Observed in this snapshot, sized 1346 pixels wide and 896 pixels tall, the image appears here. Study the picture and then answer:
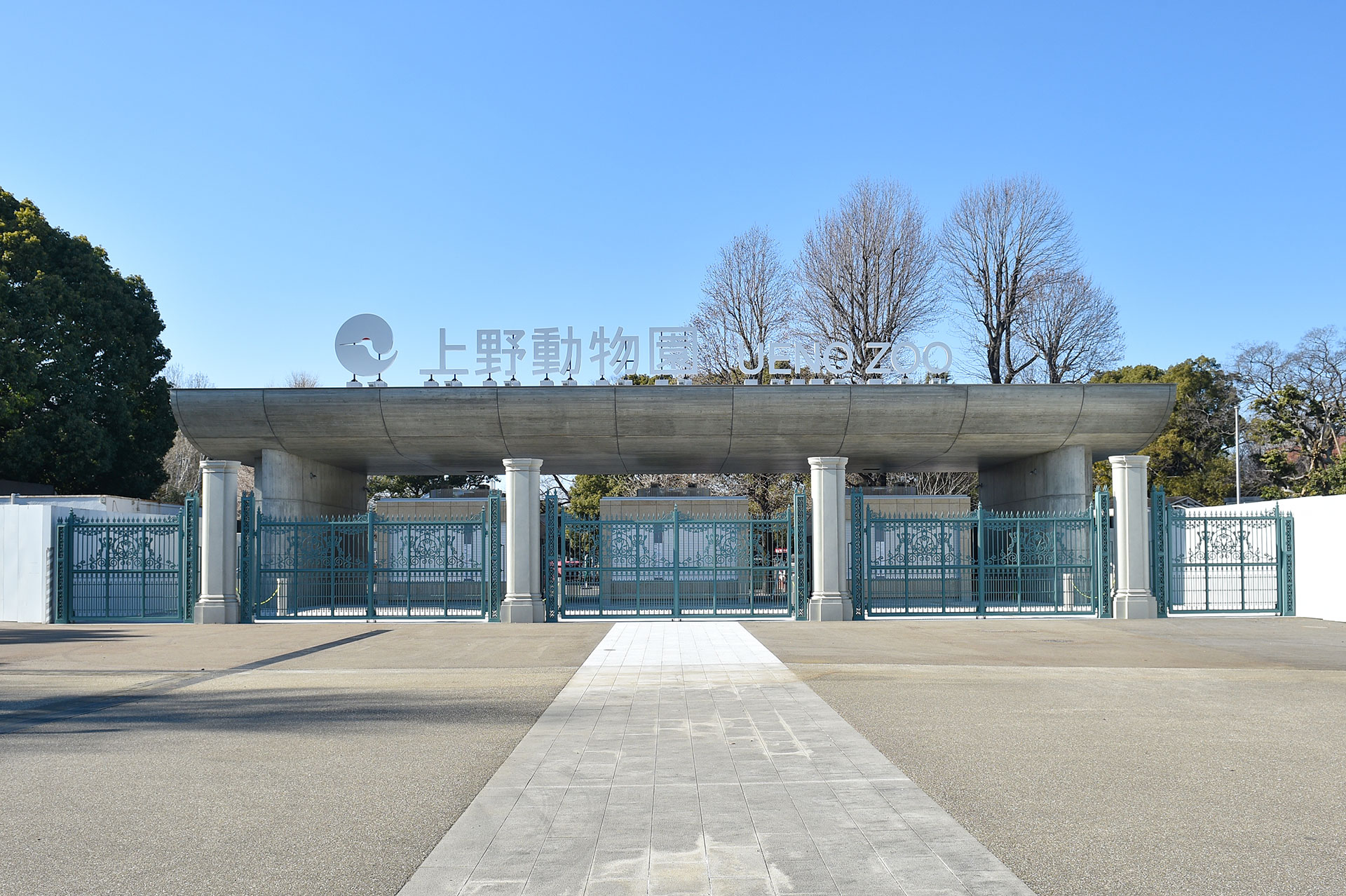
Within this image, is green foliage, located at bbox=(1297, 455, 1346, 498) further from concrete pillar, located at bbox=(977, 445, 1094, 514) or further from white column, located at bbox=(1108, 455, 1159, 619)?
white column, located at bbox=(1108, 455, 1159, 619)

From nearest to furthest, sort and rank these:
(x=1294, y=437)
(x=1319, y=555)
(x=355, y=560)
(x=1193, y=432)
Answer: (x=1319, y=555), (x=355, y=560), (x=1294, y=437), (x=1193, y=432)

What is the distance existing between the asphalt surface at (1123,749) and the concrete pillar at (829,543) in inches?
171

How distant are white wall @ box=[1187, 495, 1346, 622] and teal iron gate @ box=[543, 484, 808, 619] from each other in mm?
10529

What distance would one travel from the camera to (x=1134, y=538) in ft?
69.4

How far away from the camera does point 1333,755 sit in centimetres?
789

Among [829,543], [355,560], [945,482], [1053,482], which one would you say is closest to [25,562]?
[355,560]

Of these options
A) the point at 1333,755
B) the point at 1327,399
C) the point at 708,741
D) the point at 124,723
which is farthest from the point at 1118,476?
the point at 1327,399

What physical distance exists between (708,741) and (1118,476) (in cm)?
1576

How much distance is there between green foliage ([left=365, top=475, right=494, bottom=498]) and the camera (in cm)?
5347

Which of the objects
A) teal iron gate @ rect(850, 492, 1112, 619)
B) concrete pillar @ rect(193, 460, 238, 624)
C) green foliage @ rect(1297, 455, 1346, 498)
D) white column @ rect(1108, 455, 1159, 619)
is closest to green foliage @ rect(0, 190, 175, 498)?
concrete pillar @ rect(193, 460, 238, 624)

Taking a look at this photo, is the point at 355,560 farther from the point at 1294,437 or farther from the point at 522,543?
the point at 1294,437

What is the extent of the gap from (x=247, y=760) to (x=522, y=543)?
42.1 feet

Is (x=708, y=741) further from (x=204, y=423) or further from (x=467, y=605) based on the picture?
(x=204, y=423)

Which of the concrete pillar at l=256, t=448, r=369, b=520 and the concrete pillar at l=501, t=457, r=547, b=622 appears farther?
the concrete pillar at l=256, t=448, r=369, b=520
